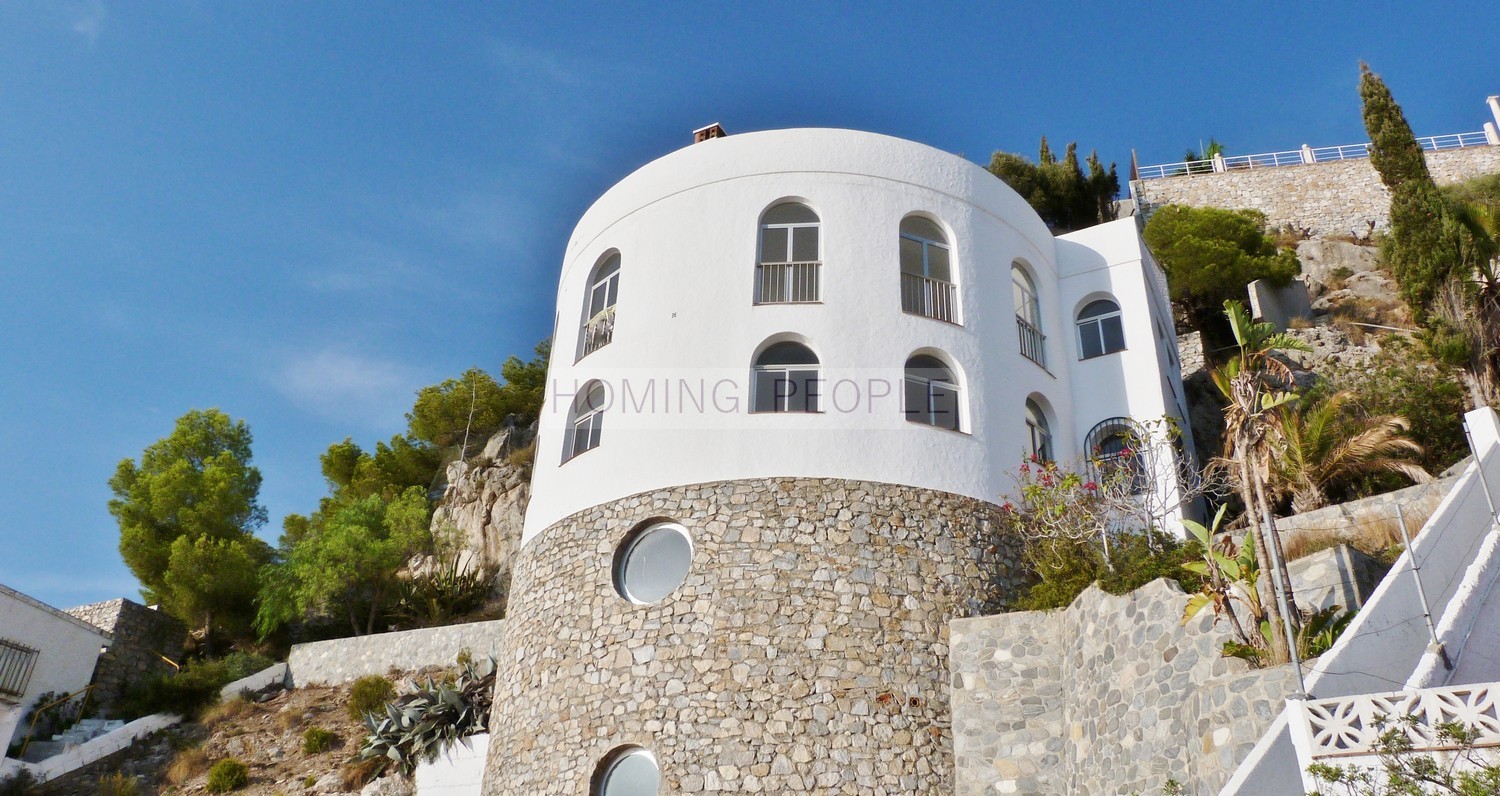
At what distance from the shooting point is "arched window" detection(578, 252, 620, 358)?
1809 cm

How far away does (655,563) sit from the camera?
15383 millimetres

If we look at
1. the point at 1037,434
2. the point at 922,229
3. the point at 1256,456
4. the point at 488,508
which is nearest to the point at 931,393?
the point at 1037,434

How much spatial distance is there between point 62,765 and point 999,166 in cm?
3183

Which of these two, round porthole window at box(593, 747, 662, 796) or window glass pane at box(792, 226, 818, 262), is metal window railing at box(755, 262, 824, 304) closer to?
window glass pane at box(792, 226, 818, 262)

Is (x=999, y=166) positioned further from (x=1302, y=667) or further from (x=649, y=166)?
(x=1302, y=667)

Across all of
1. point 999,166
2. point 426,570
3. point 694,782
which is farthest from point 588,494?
point 999,166

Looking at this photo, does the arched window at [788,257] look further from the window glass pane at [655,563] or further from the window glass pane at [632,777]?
the window glass pane at [632,777]

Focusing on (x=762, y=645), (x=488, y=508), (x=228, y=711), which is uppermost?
(x=488, y=508)

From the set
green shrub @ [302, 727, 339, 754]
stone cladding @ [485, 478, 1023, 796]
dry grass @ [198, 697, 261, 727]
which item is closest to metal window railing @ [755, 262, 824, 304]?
stone cladding @ [485, 478, 1023, 796]

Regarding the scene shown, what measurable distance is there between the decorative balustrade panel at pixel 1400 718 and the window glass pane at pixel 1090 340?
12308mm

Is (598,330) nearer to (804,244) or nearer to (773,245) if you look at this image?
(773,245)

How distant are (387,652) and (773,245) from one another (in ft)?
39.2

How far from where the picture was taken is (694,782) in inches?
520

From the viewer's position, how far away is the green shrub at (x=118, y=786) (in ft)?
61.6
